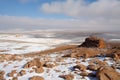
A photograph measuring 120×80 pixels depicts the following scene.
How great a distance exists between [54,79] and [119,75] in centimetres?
461

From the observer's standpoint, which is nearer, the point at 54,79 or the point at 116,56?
the point at 54,79

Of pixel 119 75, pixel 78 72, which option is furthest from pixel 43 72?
pixel 119 75

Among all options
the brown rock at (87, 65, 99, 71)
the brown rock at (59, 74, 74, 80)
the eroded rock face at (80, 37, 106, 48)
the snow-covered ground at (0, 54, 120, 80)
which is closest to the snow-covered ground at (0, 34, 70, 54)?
the eroded rock face at (80, 37, 106, 48)

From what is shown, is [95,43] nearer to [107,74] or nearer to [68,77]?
[107,74]

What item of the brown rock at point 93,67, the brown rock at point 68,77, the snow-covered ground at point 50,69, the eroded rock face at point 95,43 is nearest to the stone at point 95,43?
the eroded rock face at point 95,43

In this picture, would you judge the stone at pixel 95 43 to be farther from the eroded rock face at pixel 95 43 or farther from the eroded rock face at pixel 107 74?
the eroded rock face at pixel 107 74

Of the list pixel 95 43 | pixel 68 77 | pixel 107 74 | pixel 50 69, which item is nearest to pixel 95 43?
pixel 95 43

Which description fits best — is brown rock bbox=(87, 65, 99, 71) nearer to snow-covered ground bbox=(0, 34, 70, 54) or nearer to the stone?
the stone

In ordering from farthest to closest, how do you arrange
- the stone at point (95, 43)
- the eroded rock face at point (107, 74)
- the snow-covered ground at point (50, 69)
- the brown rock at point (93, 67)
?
the stone at point (95, 43), the brown rock at point (93, 67), the snow-covered ground at point (50, 69), the eroded rock face at point (107, 74)

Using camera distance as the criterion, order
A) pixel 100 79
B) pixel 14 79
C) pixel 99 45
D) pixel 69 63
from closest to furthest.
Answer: pixel 100 79
pixel 14 79
pixel 69 63
pixel 99 45

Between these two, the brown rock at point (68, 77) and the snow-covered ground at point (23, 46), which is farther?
the snow-covered ground at point (23, 46)

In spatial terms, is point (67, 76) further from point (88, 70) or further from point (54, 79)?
point (88, 70)

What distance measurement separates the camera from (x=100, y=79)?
14156 mm

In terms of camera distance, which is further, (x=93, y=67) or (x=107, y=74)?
(x=93, y=67)
